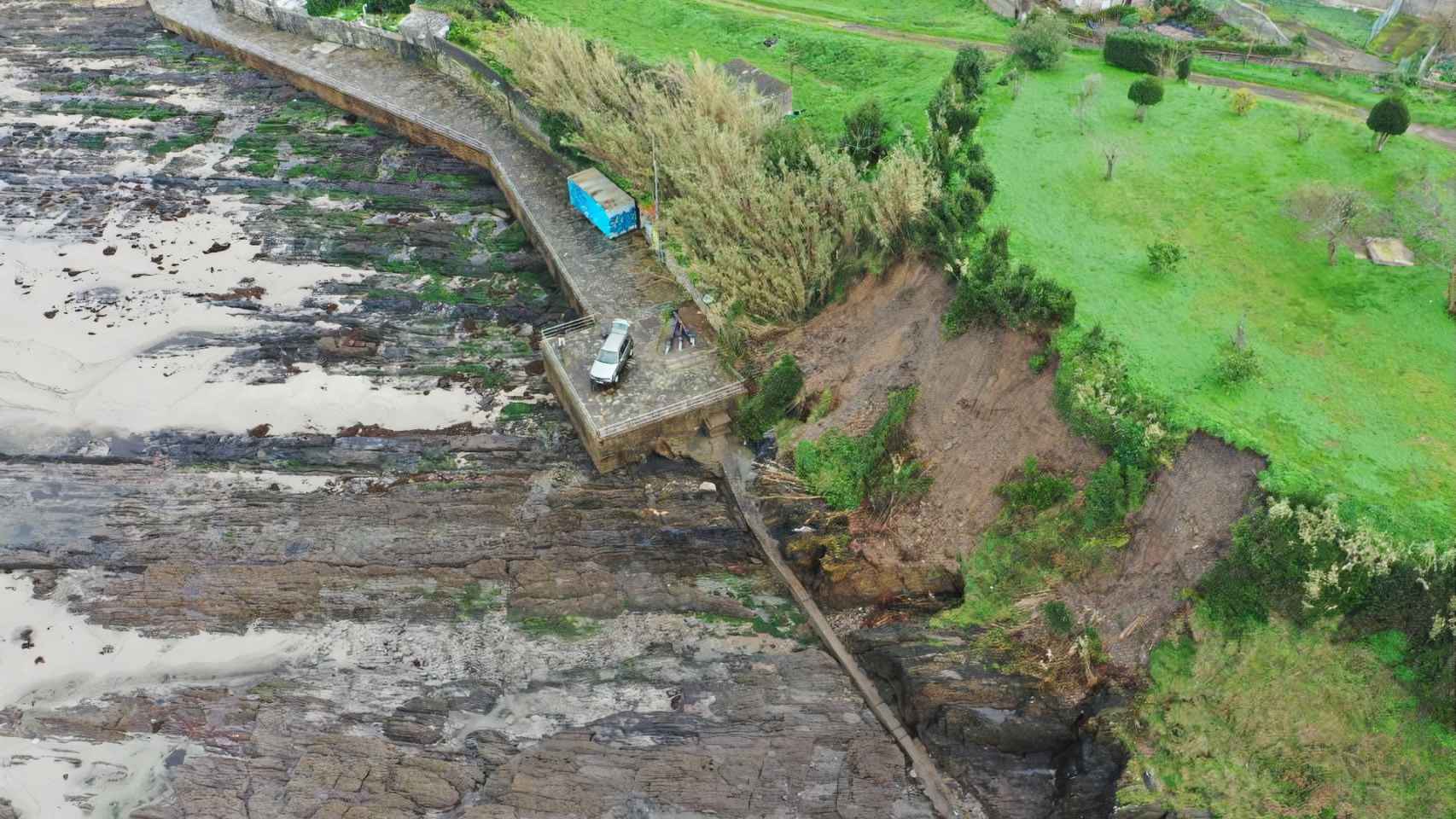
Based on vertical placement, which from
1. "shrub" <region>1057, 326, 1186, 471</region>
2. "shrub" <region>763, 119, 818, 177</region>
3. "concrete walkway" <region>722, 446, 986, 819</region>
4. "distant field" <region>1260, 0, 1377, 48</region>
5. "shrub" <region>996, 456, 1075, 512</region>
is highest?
"distant field" <region>1260, 0, 1377, 48</region>

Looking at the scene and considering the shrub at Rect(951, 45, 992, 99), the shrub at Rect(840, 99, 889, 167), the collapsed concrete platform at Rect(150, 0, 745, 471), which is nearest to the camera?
the collapsed concrete platform at Rect(150, 0, 745, 471)

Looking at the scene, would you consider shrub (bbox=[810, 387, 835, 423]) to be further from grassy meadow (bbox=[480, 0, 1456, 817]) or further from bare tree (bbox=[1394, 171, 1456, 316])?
bare tree (bbox=[1394, 171, 1456, 316])

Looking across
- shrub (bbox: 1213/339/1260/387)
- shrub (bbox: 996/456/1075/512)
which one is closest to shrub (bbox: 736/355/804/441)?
shrub (bbox: 996/456/1075/512)

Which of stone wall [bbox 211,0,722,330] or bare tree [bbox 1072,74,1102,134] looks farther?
stone wall [bbox 211,0,722,330]

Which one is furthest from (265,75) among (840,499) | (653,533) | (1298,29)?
(1298,29)

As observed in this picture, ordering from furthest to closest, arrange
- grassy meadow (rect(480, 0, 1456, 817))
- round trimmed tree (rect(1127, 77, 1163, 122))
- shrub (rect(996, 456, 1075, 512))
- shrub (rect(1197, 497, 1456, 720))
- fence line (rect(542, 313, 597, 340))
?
1. round trimmed tree (rect(1127, 77, 1163, 122))
2. fence line (rect(542, 313, 597, 340))
3. shrub (rect(996, 456, 1075, 512))
4. grassy meadow (rect(480, 0, 1456, 817))
5. shrub (rect(1197, 497, 1456, 720))

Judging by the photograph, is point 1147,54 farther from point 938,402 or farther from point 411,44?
point 411,44
